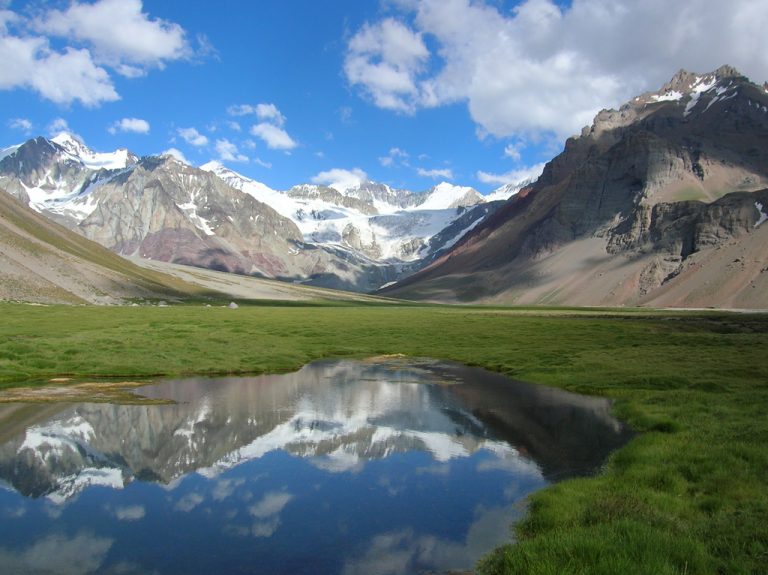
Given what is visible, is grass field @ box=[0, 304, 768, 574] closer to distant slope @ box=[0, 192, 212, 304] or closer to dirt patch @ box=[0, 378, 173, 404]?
dirt patch @ box=[0, 378, 173, 404]

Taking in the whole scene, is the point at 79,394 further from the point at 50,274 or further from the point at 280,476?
the point at 50,274

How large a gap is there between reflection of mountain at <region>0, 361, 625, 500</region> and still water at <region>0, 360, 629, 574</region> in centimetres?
10

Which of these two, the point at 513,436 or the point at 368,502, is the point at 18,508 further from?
the point at 513,436

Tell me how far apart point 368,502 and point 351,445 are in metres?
6.44

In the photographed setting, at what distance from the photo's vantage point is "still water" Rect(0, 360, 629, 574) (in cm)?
1398

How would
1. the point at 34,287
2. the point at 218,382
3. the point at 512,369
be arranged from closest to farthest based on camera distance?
the point at 218,382 < the point at 512,369 < the point at 34,287

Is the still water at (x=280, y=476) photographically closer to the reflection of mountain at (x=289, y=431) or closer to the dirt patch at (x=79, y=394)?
the reflection of mountain at (x=289, y=431)

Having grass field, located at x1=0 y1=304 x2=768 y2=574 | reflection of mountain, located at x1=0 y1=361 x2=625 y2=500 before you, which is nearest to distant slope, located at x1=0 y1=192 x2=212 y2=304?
grass field, located at x1=0 y1=304 x2=768 y2=574

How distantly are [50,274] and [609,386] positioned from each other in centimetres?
13790

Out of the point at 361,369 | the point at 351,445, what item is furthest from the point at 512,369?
the point at 351,445

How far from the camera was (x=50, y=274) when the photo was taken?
460ft

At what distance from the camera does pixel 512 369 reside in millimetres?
46406


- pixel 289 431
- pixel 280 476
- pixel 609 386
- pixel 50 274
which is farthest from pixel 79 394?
pixel 50 274

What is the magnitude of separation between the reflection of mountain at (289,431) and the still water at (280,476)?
10 cm
